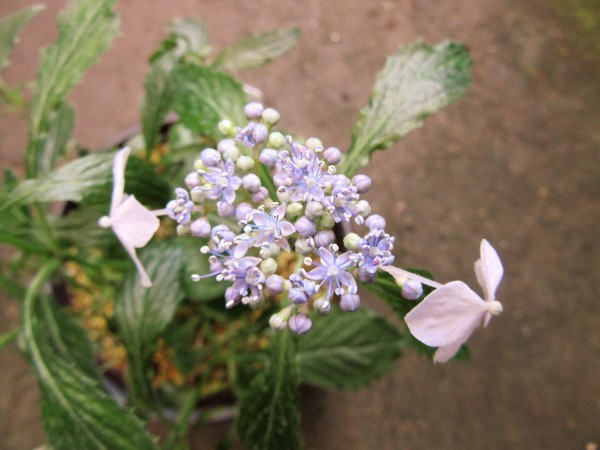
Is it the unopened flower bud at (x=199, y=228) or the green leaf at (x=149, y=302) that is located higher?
the unopened flower bud at (x=199, y=228)

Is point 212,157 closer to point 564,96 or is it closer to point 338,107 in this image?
point 338,107

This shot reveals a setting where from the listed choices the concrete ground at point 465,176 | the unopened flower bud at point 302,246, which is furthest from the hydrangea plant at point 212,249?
the concrete ground at point 465,176

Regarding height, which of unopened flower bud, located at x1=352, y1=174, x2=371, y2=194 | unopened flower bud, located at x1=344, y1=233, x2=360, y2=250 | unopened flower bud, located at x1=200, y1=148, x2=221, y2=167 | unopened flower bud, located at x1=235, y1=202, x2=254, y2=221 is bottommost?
unopened flower bud, located at x1=344, y1=233, x2=360, y2=250

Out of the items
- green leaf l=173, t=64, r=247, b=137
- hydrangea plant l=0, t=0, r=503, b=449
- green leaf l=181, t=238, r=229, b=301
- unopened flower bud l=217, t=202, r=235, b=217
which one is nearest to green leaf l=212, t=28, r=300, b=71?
hydrangea plant l=0, t=0, r=503, b=449

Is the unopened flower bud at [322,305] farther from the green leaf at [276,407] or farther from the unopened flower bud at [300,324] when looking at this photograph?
the green leaf at [276,407]

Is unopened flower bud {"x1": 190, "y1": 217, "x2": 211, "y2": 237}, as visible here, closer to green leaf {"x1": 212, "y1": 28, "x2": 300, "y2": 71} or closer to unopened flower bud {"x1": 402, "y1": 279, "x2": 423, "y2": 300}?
unopened flower bud {"x1": 402, "y1": 279, "x2": 423, "y2": 300}

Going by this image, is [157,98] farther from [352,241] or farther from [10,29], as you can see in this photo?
[352,241]

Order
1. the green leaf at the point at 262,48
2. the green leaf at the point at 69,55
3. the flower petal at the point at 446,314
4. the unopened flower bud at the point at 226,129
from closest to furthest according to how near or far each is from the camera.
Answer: the flower petal at the point at 446,314 < the unopened flower bud at the point at 226,129 < the green leaf at the point at 69,55 < the green leaf at the point at 262,48
